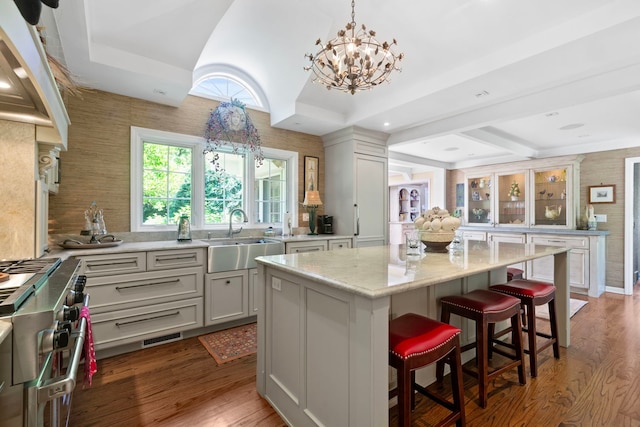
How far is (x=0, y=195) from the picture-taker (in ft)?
5.93

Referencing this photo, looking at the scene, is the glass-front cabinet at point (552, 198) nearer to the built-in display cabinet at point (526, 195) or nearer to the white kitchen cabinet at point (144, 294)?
the built-in display cabinet at point (526, 195)

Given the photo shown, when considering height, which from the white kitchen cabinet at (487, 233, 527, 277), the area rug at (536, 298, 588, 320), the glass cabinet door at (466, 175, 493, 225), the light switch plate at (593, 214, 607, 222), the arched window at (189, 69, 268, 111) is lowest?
the area rug at (536, 298, 588, 320)

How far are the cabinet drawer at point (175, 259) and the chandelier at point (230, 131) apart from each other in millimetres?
1307

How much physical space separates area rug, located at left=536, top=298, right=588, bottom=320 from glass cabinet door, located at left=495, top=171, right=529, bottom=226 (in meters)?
1.82

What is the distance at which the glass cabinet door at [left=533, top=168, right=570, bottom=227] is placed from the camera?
5.21 meters

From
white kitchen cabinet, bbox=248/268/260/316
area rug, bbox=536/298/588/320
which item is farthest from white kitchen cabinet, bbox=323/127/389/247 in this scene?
area rug, bbox=536/298/588/320

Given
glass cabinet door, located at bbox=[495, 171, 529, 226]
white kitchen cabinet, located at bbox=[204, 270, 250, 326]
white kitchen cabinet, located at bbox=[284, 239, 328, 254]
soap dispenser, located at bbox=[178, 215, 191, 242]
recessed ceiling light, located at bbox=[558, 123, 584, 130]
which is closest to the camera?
white kitchen cabinet, located at bbox=[204, 270, 250, 326]

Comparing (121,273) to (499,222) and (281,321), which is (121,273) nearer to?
(281,321)

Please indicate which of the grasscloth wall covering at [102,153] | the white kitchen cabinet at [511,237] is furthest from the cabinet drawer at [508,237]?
the grasscloth wall covering at [102,153]

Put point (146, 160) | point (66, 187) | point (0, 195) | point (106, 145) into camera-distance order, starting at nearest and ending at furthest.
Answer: point (0, 195) → point (66, 187) → point (106, 145) → point (146, 160)

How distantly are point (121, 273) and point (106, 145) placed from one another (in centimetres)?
138

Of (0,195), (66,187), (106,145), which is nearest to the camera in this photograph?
(0,195)

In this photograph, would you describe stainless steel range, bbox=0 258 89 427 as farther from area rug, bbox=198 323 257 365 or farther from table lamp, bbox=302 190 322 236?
table lamp, bbox=302 190 322 236

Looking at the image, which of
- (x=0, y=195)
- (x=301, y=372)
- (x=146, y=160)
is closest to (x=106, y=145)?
(x=146, y=160)
